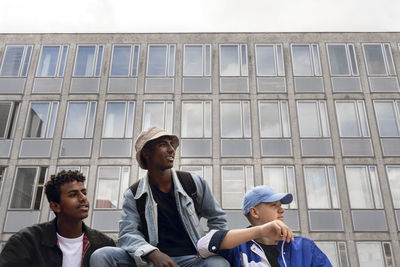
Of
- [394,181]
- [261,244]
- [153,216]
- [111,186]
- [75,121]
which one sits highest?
[75,121]

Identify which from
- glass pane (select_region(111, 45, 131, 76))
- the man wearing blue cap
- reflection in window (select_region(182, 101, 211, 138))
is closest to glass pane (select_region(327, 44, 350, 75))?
reflection in window (select_region(182, 101, 211, 138))

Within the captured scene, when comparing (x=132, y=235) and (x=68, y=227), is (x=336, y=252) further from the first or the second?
(x=132, y=235)

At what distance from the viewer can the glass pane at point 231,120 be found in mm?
18312

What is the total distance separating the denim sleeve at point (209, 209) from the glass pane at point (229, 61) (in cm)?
1625

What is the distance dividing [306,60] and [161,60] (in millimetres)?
7362

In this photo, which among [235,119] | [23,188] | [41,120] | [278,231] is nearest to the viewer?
[278,231]

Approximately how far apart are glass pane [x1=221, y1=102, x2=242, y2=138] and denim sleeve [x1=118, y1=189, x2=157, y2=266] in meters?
14.8

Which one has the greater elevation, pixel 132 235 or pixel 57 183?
pixel 57 183

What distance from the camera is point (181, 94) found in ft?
62.6

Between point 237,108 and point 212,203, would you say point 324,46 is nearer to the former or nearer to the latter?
point 237,108

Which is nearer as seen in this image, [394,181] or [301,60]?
[394,181]

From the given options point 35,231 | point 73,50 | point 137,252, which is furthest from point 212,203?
point 73,50

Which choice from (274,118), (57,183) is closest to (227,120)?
(274,118)

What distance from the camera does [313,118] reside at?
60.9 feet
